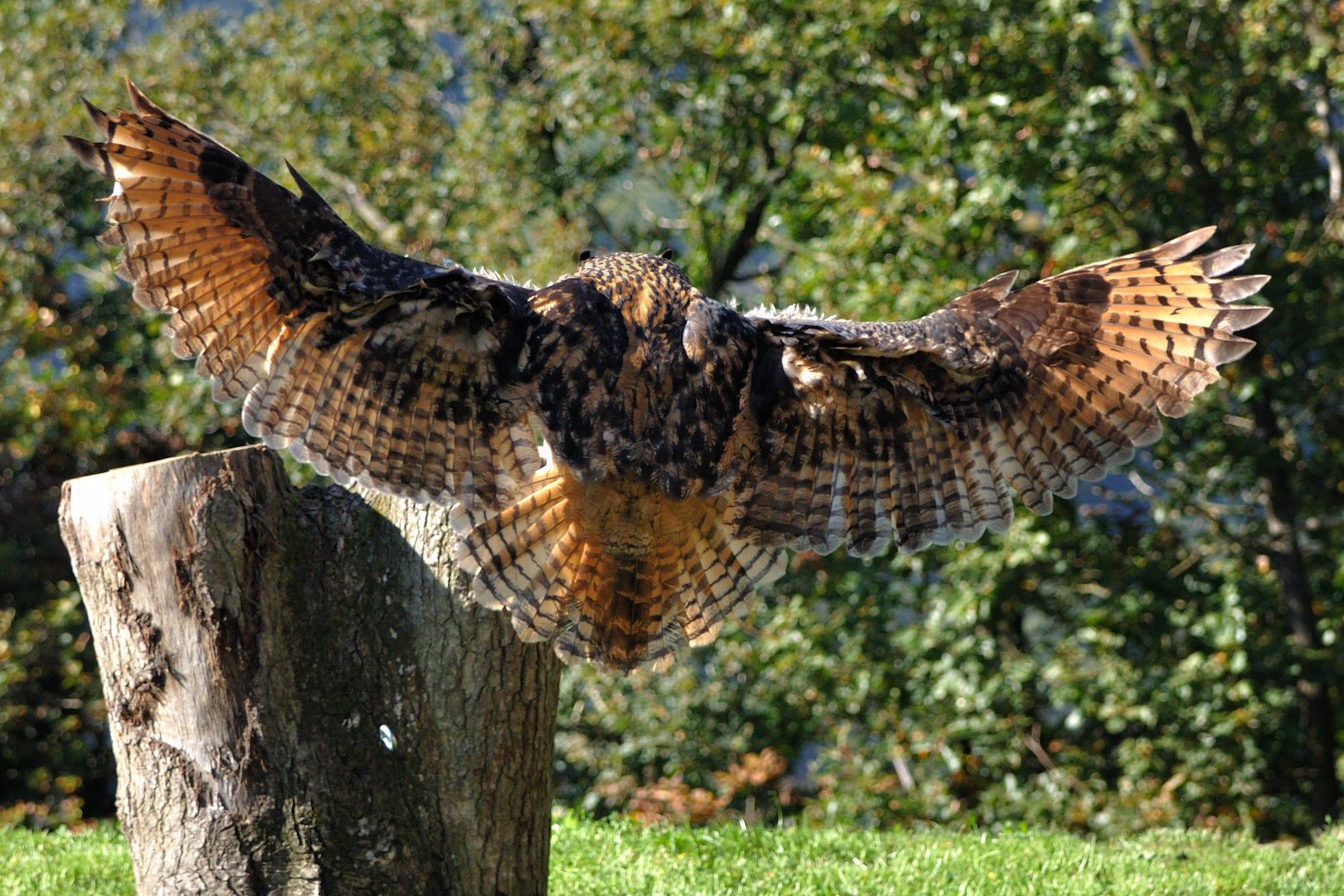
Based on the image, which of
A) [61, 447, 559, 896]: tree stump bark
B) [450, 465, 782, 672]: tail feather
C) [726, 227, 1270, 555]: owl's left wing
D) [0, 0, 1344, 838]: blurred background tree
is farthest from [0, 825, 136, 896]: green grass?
[0, 0, 1344, 838]: blurred background tree

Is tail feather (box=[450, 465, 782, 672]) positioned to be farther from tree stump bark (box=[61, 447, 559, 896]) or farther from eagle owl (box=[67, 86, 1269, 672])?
tree stump bark (box=[61, 447, 559, 896])

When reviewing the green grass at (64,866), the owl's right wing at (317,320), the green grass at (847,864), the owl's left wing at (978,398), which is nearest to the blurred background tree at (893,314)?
the green grass at (847,864)

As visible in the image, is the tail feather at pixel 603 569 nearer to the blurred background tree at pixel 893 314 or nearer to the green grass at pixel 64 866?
the green grass at pixel 64 866

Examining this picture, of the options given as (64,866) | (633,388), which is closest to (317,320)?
(633,388)

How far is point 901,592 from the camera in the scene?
7211 millimetres

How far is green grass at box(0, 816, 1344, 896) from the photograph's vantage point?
3.86 metres

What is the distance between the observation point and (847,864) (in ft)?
13.4

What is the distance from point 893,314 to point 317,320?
4014 mm

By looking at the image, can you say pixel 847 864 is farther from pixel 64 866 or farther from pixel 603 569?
pixel 64 866

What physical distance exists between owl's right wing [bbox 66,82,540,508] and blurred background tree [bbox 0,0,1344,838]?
292 cm

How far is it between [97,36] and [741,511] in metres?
9.04

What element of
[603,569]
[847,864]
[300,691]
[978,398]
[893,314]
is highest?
[893,314]

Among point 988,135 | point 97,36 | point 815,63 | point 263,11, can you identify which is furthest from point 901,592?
point 97,36

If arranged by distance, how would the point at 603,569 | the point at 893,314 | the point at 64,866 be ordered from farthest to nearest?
the point at 893,314 < the point at 64,866 < the point at 603,569
